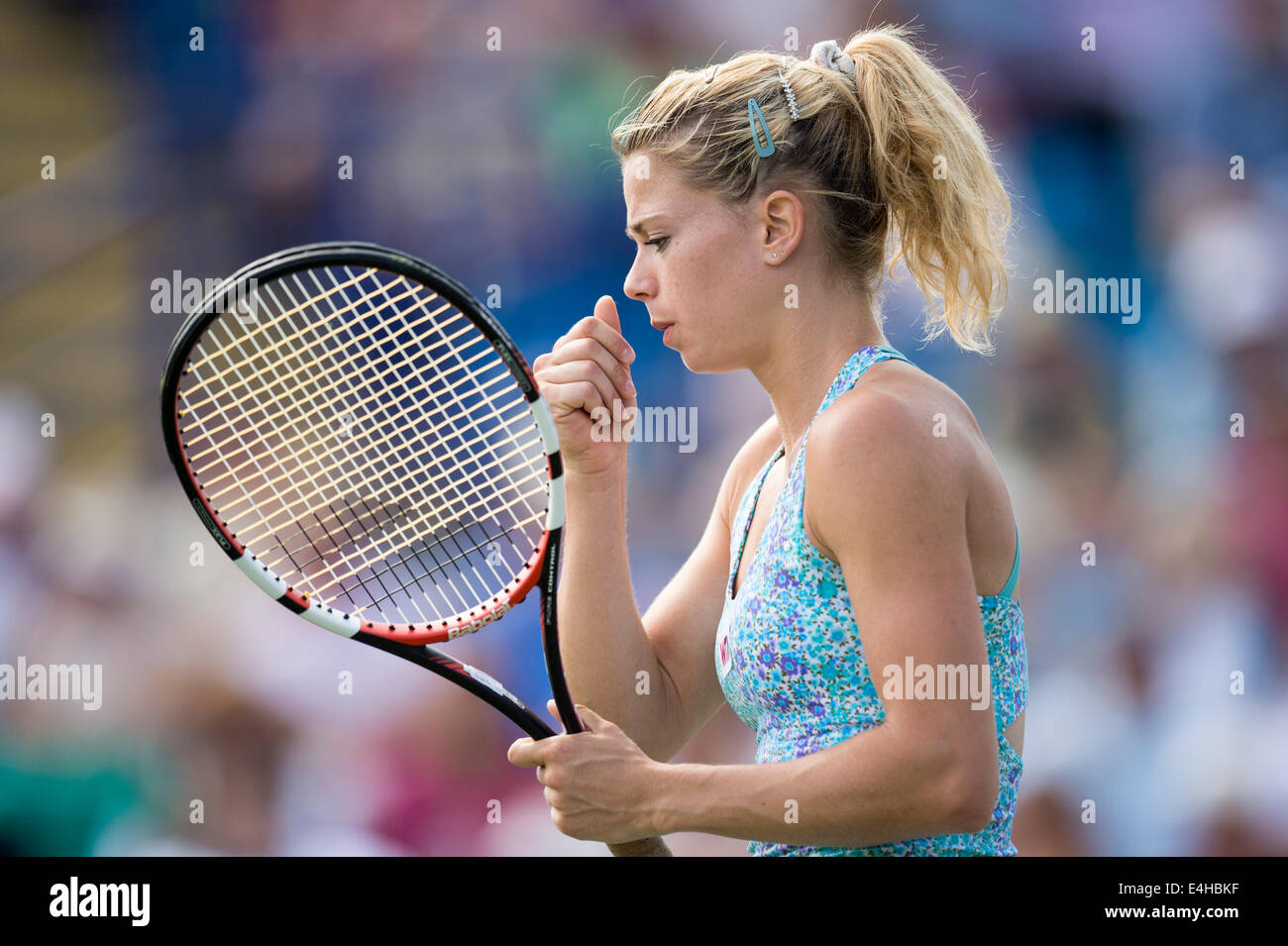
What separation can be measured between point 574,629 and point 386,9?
230 centimetres

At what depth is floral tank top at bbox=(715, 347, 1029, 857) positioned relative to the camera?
3.40 ft

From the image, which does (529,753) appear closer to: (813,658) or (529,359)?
(813,658)

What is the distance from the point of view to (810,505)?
1.03 meters

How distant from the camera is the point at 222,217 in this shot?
9.89ft

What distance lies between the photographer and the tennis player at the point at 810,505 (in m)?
0.96

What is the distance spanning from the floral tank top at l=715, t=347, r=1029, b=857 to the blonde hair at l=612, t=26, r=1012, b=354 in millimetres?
160

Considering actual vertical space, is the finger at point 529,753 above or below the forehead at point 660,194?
below

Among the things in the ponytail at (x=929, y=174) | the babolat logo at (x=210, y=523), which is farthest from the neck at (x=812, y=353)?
the babolat logo at (x=210, y=523)

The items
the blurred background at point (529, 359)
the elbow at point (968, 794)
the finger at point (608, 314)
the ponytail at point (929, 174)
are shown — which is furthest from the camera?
the blurred background at point (529, 359)

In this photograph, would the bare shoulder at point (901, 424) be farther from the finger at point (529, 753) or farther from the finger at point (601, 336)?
the finger at point (529, 753)

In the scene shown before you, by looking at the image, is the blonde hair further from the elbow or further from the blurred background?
the blurred background

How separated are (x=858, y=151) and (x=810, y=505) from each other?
403 millimetres

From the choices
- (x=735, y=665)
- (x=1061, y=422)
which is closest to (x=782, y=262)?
(x=735, y=665)

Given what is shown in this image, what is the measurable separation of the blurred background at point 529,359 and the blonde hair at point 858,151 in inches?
64.1
